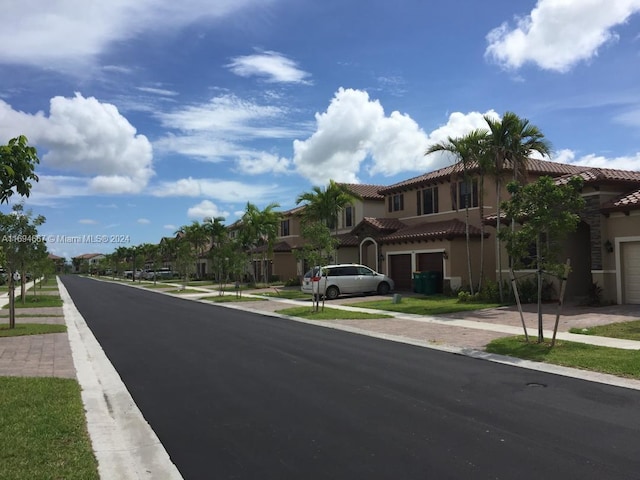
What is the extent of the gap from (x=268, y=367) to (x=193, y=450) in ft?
14.0

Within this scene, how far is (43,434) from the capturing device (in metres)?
5.79

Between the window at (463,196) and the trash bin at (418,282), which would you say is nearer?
the trash bin at (418,282)

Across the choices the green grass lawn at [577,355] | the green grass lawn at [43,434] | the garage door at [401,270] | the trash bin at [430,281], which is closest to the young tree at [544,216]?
the green grass lawn at [577,355]

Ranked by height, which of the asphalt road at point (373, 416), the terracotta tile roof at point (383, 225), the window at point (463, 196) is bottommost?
the asphalt road at point (373, 416)

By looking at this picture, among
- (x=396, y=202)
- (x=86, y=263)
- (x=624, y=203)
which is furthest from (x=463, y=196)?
(x=86, y=263)

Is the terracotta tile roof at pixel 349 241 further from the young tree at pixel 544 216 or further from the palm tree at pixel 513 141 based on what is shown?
the young tree at pixel 544 216

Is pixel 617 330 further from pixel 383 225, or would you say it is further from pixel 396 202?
pixel 396 202

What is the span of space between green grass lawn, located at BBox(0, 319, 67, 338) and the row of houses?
971cm

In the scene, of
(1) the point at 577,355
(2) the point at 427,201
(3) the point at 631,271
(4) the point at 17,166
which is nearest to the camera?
(4) the point at 17,166

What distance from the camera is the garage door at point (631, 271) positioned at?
59.2 ft

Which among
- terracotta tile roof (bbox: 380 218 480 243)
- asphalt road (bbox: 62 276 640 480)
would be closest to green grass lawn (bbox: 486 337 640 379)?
asphalt road (bbox: 62 276 640 480)

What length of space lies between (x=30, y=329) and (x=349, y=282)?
612 inches

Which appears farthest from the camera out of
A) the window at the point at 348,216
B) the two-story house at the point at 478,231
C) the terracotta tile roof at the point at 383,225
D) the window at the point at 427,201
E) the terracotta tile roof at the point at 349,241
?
the window at the point at 348,216

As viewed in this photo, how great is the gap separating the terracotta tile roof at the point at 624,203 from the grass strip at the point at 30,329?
1749cm
